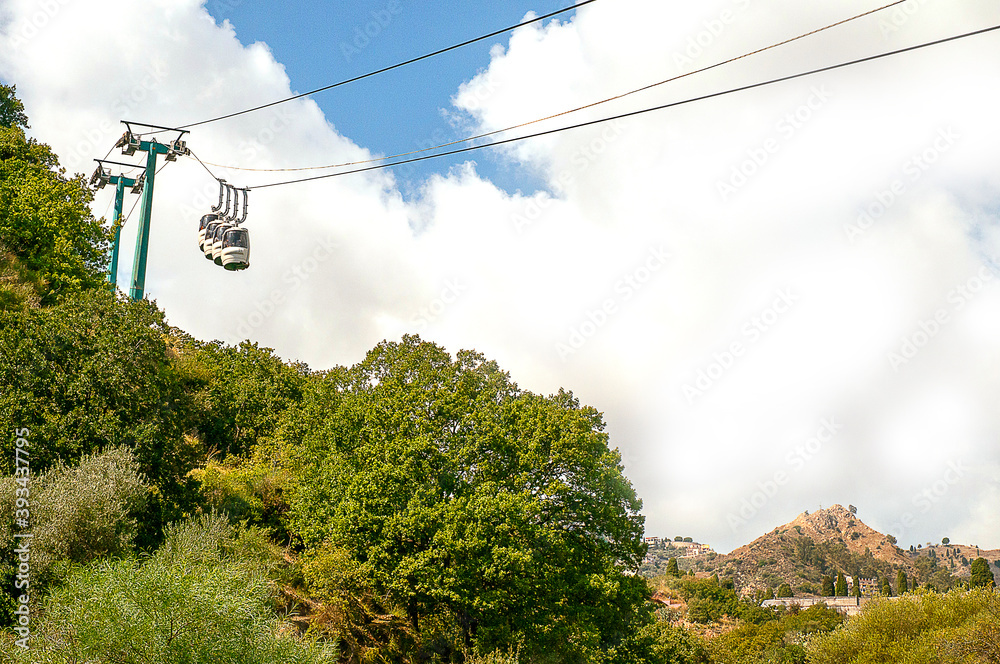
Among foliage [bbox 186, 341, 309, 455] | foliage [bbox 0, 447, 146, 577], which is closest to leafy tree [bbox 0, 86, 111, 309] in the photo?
foliage [bbox 186, 341, 309, 455]

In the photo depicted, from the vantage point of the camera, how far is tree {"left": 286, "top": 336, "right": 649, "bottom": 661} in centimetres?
2931

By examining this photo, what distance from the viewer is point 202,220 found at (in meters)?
26.4

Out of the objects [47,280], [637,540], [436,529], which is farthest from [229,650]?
[47,280]

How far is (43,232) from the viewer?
34.4 metres

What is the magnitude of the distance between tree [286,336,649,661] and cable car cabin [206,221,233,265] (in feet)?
35.5

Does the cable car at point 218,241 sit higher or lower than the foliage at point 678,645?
higher

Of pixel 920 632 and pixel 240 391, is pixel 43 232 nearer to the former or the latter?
pixel 240 391

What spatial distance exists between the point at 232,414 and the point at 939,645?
41.8m

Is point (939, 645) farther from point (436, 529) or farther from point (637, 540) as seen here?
point (436, 529)

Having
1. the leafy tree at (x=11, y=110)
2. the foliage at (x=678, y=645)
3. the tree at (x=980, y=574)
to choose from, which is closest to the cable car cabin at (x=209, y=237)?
the leafy tree at (x=11, y=110)

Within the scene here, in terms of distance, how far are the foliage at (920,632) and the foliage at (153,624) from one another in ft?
123

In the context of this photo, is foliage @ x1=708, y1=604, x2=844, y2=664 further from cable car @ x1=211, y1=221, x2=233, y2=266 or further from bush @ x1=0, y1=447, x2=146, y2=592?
cable car @ x1=211, y1=221, x2=233, y2=266

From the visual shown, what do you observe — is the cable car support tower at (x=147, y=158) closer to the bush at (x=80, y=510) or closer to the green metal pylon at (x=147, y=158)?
the green metal pylon at (x=147, y=158)

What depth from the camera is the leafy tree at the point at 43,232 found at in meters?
33.2
